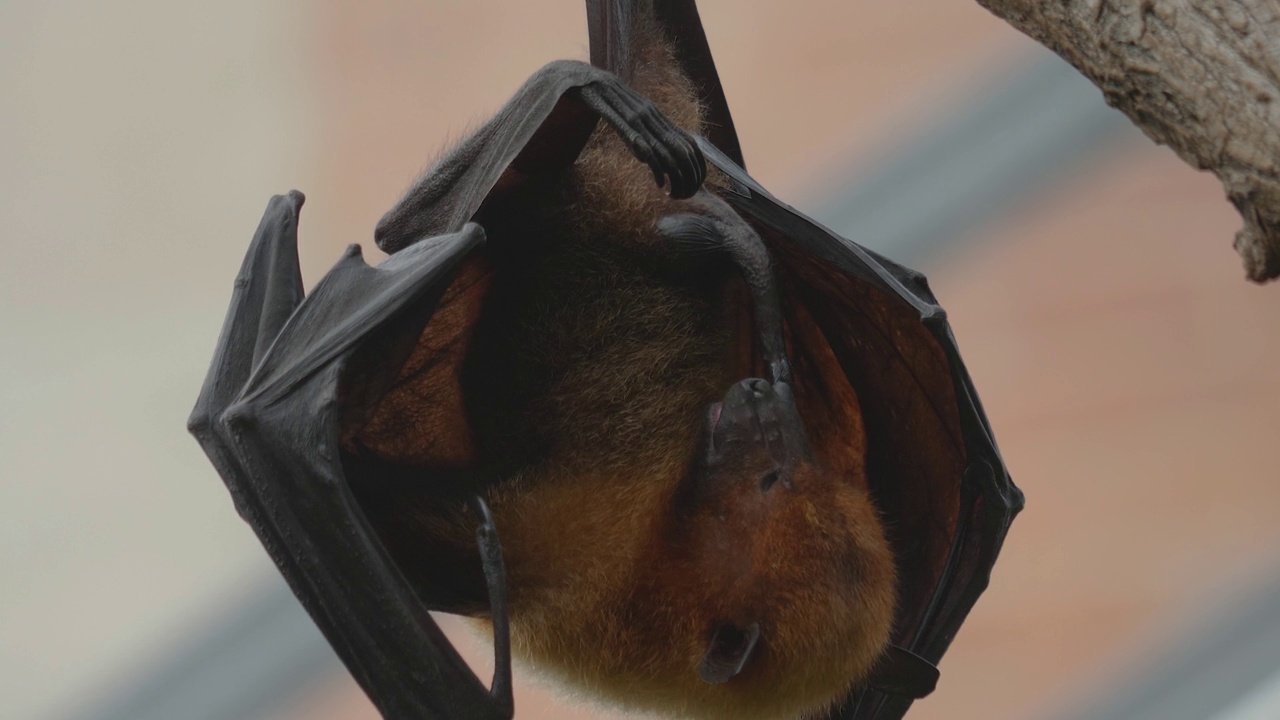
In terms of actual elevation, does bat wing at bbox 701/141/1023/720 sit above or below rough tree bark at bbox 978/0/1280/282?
below

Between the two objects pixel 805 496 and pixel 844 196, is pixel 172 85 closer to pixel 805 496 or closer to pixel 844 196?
pixel 844 196

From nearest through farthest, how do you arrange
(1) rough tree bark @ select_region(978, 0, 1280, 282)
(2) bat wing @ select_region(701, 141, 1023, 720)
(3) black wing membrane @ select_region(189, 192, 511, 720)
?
(1) rough tree bark @ select_region(978, 0, 1280, 282) < (3) black wing membrane @ select_region(189, 192, 511, 720) < (2) bat wing @ select_region(701, 141, 1023, 720)

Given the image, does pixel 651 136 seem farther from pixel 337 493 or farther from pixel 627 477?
pixel 337 493

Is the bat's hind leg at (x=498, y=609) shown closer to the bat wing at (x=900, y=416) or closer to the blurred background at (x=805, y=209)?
the bat wing at (x=900, y=416)

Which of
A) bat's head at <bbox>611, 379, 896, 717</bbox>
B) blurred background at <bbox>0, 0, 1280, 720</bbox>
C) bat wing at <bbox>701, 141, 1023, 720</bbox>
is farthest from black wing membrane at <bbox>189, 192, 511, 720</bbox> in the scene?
blurred background at <bbox>0, 0, 1280, 720</bbox>

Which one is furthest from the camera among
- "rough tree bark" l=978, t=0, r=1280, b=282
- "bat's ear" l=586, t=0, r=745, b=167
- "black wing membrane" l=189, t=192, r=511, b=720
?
"bat's ear" l=586, t=0, r=745, b=167

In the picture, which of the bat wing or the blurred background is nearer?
the bat wing

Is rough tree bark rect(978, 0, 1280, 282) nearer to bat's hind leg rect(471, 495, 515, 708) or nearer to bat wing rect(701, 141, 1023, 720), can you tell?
bat wing rect(701, 141, 1023, 720)

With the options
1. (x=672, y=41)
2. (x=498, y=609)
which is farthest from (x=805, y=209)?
(x=498, y=609)
